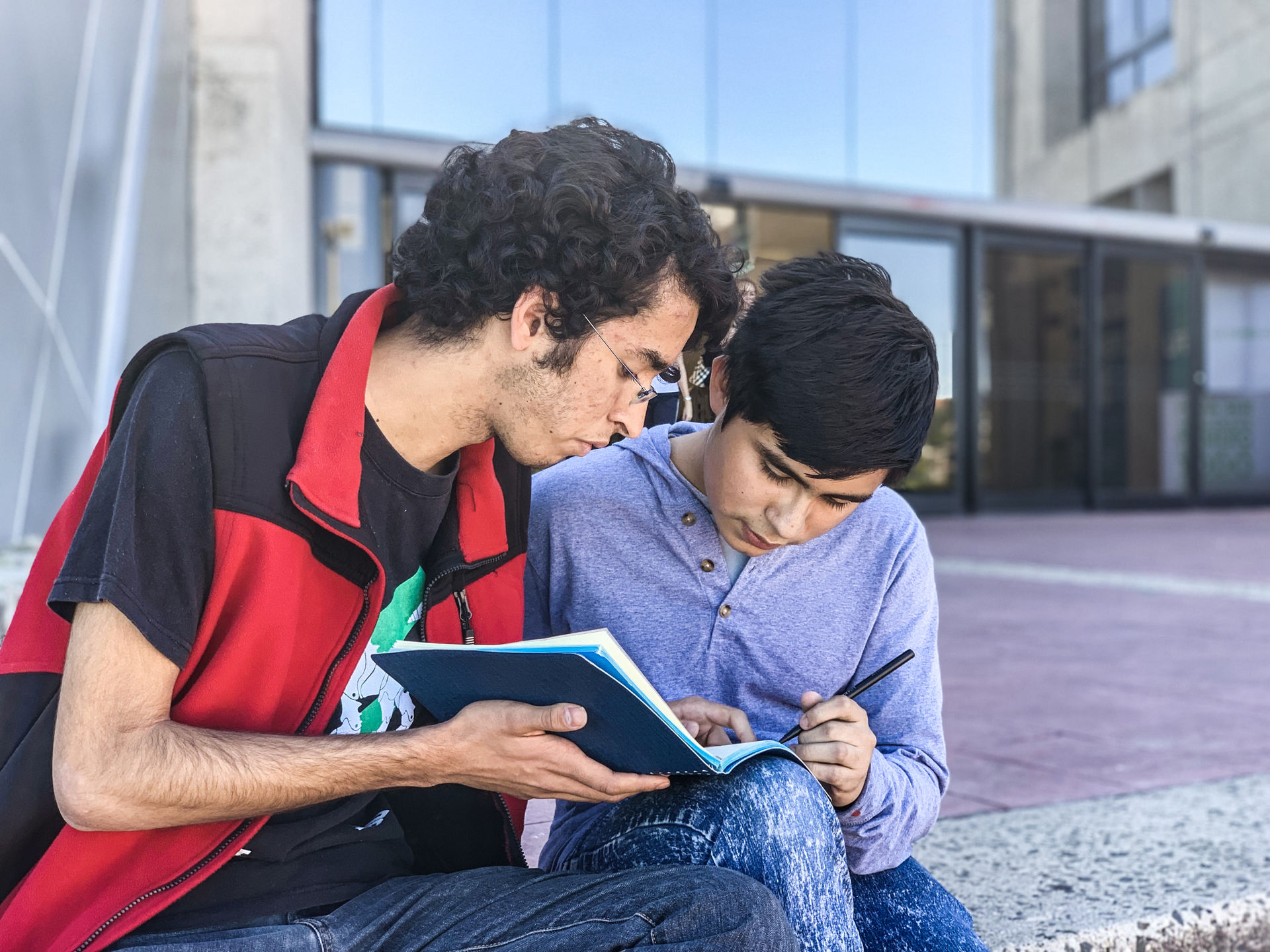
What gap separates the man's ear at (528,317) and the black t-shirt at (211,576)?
0.65 feet

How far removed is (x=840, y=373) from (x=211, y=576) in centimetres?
87

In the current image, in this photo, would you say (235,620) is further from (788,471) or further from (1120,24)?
(1120,24)

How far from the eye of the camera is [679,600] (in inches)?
72.3

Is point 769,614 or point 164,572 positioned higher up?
point 164,572

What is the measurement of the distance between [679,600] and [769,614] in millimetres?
142

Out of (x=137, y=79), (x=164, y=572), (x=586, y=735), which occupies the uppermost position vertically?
(x=137, y=79)

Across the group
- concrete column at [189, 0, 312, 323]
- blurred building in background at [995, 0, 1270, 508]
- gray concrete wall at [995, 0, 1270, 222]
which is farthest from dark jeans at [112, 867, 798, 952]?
gray concrete wall at [995, 0, 1270, 222]

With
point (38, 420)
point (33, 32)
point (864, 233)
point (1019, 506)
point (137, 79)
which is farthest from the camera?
point (1019, 506)

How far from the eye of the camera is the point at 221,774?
1253 mm

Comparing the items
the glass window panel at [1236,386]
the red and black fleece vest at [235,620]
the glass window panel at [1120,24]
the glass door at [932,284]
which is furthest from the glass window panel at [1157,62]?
the red and black fleece vest at [235,620]

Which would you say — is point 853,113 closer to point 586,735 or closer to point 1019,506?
point 1019,506

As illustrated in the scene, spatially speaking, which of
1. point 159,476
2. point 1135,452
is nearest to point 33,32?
point 159,476

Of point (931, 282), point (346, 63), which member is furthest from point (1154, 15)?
point (346, 63)

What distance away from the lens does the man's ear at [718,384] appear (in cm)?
180
